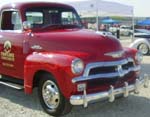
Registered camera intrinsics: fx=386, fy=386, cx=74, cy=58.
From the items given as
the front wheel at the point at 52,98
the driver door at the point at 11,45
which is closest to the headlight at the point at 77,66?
the front wheel at the point at 52,98

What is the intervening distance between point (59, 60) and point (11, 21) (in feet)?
7.72

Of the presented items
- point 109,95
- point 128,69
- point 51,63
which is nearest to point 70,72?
point 51,63

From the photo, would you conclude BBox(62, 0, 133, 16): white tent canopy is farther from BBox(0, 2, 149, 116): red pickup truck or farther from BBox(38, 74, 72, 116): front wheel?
BBox(38, 74, 72, 116): front wheel

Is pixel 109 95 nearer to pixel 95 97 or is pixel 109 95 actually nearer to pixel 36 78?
pixel 95 97

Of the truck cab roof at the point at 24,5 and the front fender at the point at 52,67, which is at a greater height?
the truck cab roof at the point at 24,5

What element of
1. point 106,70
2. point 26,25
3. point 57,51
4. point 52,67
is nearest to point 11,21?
point 26,25

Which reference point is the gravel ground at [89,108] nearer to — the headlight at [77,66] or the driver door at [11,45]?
the driver door at [11,45]

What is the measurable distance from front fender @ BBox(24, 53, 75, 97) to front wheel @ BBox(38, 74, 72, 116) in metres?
0.19

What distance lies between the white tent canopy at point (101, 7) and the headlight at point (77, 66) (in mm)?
15566

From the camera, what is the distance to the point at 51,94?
6707 mm

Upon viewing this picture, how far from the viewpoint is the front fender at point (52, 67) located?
6246mm

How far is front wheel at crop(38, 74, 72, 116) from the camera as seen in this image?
6.51 m

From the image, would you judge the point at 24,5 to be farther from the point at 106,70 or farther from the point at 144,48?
the point at 144,48

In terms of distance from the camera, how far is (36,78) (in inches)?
279
